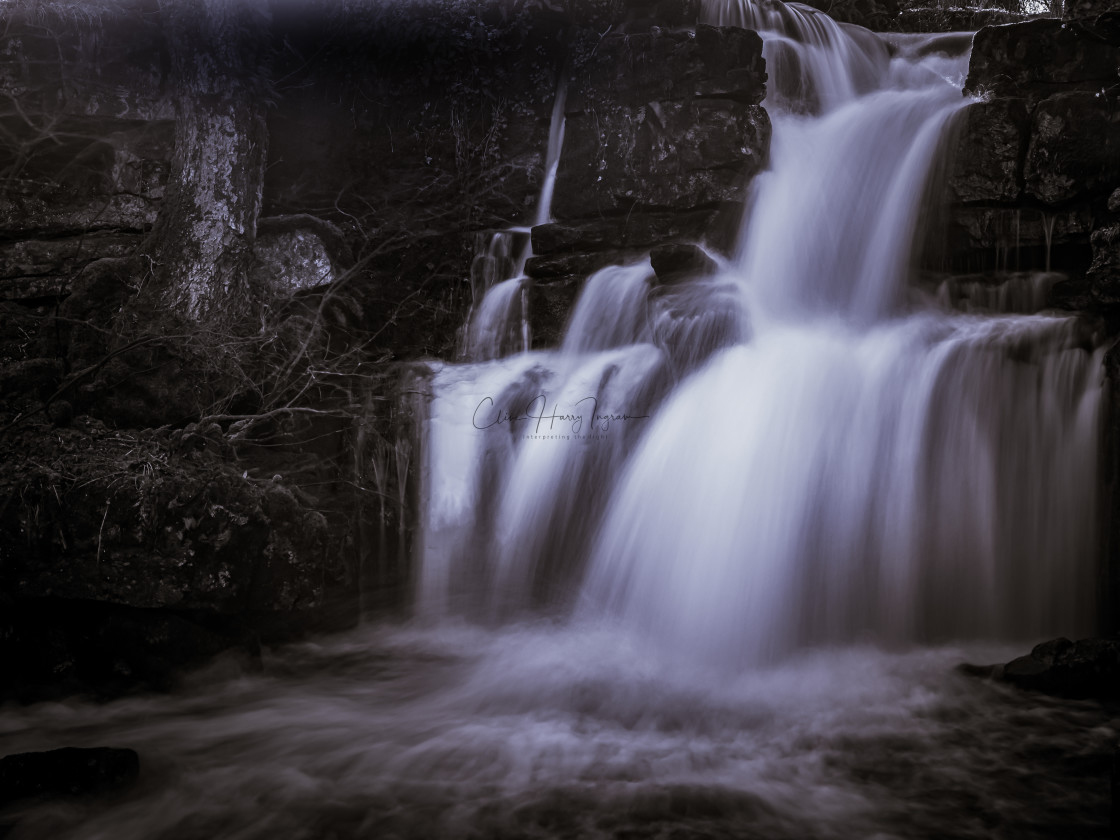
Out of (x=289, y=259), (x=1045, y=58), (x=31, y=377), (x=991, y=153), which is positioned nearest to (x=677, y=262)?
(x=991, y=153)

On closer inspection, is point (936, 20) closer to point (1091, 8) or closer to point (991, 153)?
point (1091, 8)

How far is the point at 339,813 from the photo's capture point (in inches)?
127

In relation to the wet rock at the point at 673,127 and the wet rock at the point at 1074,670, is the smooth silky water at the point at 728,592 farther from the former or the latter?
the wet rock at the point at 673,127

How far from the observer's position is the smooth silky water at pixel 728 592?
3.29 m

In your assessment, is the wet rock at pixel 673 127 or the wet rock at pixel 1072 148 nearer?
the wet rock at pixel 1072 148

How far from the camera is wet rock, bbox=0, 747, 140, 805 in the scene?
10.5 feet

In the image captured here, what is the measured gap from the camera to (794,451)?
16.5 ft

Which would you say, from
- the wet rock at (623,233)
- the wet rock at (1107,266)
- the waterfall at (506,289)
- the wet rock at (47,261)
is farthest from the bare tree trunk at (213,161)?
the wet rock at (1107,266)

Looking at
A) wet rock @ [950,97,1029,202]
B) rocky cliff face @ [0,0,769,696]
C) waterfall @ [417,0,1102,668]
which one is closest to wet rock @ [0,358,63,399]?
rocky cliff face @ [0,0,769,696]

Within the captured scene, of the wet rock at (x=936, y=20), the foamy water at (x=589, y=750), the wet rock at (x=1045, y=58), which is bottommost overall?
the foamy water at (x=589, y=750)

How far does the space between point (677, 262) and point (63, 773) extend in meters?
5.07

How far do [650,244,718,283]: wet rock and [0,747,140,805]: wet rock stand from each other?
483 centimetres

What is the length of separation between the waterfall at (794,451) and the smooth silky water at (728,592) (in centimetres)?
2

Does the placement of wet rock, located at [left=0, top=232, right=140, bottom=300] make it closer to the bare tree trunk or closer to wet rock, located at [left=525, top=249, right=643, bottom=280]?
the bare tree trunk
